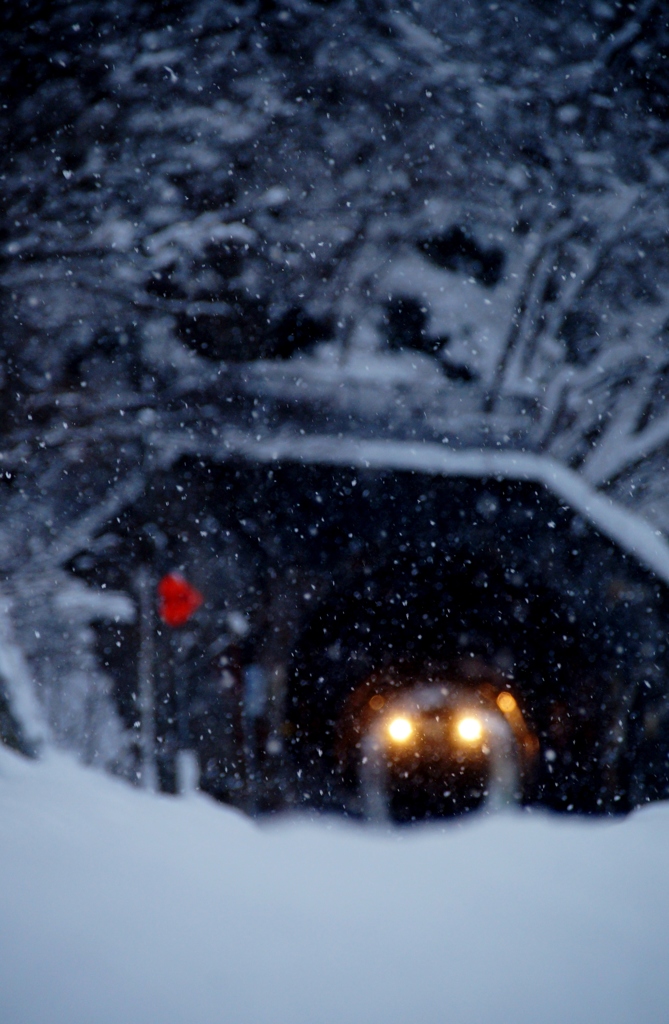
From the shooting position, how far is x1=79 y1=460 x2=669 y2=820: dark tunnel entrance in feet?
16.2

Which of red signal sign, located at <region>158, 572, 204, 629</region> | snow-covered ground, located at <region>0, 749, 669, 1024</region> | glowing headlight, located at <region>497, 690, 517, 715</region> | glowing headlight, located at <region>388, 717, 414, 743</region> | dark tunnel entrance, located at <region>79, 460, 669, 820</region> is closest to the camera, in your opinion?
snow-covered ground, located at <region>0, 749, 669, 1024</region>

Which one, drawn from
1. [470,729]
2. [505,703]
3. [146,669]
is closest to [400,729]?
[470,729]

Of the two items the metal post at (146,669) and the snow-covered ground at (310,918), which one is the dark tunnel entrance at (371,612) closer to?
the metal post at (146,669)

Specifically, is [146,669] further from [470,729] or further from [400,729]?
[470,729]

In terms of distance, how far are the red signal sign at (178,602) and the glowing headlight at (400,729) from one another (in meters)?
2.72

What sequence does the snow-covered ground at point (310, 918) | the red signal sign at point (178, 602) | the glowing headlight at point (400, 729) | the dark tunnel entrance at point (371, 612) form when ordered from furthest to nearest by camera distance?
the glowing headlight at point (400, 729) < the red signal sign at point (178, 602) < the dark tunnel entrance at point (371, 612) < the snow-covered ground at point (310, 918)

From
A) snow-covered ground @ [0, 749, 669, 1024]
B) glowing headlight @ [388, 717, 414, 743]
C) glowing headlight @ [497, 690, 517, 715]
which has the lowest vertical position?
glowing headlight @ [388, 717, 414, 743]

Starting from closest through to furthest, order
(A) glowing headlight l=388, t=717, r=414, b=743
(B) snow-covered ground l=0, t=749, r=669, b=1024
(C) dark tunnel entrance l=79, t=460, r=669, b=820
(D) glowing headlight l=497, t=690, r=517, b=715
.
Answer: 1. (B) snow-covered ground l=0, t=749, r=669, b=1024
2. (C) dark tunnel entrance l=79, t=460, r=669, b=820
3. (D) glowing headlight l=497, t=690, r=517, b=715
4. (A) glowing headlight l=388, t=717, r=414, b=743

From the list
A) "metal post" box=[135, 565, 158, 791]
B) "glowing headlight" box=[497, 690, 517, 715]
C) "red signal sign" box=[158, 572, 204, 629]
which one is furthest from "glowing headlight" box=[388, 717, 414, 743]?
"red signal sign" box=[158, 572, 204, 629]

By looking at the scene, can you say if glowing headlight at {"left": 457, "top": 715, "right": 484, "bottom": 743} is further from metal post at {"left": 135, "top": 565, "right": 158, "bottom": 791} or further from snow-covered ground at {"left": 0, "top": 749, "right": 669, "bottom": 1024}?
snow-covered ground at {"left": 0, "top": 749, "right": 669, "bottom": 1024}

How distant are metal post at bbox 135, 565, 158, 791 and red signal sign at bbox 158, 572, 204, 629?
0.16 metres

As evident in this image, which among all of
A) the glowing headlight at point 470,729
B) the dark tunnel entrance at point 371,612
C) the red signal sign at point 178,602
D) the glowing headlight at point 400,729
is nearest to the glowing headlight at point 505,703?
the dark tunnel entrance at point 371,612

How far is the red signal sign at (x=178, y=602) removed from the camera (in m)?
5.67

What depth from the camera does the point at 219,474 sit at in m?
5.75
